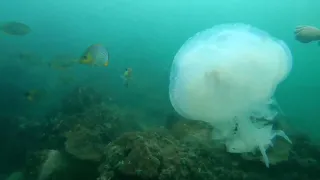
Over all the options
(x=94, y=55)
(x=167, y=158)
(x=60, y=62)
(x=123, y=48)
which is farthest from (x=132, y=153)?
(x=123, y=48)

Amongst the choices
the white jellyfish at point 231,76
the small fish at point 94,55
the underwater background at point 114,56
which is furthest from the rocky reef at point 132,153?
the underwater background at point 114,56

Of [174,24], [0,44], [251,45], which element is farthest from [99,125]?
[174,24]

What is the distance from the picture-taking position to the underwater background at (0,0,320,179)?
1218cm

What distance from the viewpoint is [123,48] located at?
80.5 ft

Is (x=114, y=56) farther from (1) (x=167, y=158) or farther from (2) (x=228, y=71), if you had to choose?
(1) (x=167, y=158)

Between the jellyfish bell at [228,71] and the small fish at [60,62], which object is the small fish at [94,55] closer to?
the jellyfish bell at [228,71]

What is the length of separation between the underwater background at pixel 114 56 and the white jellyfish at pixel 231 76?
547cm

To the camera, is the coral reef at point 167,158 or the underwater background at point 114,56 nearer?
the coral reef at point 167,158

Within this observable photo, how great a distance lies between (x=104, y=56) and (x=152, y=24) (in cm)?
3536

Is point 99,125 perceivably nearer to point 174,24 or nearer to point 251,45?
point 251,45

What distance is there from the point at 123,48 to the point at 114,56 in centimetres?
279

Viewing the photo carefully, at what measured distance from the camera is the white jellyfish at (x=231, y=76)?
388 cm

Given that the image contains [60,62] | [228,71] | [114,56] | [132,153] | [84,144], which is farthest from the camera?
[114,56]

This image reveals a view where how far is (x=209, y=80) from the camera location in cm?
395
